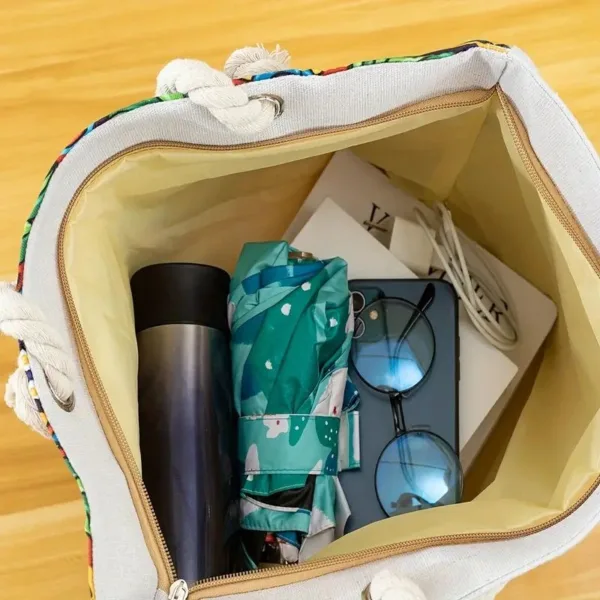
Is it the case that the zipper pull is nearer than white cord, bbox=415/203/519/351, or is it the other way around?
the zipper pull

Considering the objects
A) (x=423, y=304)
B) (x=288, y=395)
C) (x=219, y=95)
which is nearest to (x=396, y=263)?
(x=423, y=304)

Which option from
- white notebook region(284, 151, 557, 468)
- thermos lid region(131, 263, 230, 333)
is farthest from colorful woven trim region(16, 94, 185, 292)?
white notebook region(284, 151, 557, 468)

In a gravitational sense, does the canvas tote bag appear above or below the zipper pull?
above

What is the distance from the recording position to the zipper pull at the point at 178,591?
43 cm

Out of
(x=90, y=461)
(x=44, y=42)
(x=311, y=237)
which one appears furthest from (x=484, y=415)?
(x=44, y=42)

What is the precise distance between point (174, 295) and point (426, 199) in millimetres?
278

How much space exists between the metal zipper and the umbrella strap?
0.45 ft

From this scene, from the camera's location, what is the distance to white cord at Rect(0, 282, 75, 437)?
413mm

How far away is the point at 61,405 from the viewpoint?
0.45 meters

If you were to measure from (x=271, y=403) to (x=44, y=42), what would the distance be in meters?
0.46

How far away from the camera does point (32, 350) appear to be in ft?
1.37

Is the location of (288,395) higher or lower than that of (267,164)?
lower

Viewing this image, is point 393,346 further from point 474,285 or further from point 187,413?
point 187,413

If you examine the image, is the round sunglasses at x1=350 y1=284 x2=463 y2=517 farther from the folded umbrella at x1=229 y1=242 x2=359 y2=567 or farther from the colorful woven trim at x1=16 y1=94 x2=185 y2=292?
the colorful woven trim at x1=16 y1=94 x2=185 y2=292
